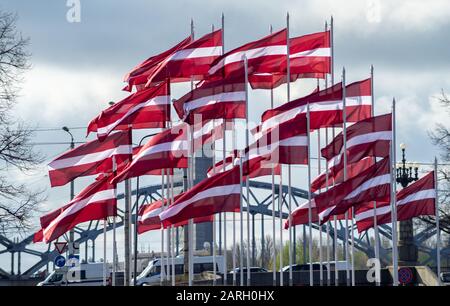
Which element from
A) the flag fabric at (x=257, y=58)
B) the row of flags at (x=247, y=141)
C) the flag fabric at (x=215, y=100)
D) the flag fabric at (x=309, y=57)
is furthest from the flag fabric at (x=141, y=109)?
the flag fabric at (x=309, y=57)

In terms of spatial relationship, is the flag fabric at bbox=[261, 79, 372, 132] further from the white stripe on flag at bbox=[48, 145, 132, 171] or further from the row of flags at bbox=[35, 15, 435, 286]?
the white stripe on flag at bbox=[48, 145, 132, 171]

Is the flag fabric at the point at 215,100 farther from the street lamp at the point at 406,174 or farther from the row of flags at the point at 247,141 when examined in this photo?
the street lamp at the point at 406,174

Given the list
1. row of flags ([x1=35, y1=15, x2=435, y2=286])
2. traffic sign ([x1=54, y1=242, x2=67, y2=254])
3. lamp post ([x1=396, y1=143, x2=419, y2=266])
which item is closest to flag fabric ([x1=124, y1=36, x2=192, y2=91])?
row of flags ([x1=35, y1=15, x2=435, y2=286])

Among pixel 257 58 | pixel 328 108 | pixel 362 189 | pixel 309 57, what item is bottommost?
pixel 362 189

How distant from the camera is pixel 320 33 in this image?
3981cm

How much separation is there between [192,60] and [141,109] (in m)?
2.33

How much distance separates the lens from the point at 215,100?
122 ft

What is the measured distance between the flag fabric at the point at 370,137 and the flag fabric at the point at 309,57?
166 inches

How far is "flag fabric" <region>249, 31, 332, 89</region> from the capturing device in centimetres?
3966

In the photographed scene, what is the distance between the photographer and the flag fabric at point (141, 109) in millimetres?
39000

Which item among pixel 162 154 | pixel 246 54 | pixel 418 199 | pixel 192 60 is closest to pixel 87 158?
pixel 162 154

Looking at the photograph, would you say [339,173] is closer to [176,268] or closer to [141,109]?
[141,109]
